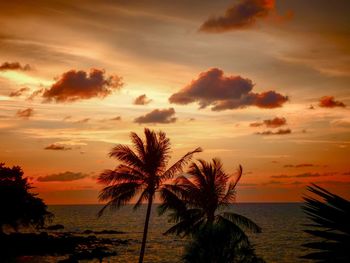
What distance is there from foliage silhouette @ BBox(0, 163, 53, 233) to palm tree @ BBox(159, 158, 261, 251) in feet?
76.9

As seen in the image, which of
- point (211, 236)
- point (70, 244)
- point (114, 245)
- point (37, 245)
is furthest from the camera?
point (114, 245)

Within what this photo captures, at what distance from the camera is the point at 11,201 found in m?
43.4

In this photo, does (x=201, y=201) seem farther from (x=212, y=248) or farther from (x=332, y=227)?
(x=332, y=227)

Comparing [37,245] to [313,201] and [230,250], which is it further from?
[313,201]

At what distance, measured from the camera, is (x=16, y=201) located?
144 ft

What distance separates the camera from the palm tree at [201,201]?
2484 centimetres

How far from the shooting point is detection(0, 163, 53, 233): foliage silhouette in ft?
142

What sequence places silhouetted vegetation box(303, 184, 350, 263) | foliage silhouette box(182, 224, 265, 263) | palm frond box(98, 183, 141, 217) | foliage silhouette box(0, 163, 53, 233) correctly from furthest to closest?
foliage silhouette box(0, 163, 53, 233) < palm frond box(98, 183, 141, 217) < foliage silhouette box(182, 224, 265, 263) < silhouetted vegetation box(303, 184, 350, 263)

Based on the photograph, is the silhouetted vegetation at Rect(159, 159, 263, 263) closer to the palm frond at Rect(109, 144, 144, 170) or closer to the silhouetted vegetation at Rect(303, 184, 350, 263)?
the palm frond at Rect(109, 144, 144, 170)

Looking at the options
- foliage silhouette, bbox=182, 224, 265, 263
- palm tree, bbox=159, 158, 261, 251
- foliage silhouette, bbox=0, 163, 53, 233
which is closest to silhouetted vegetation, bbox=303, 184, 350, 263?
foliage silhouette, bbox=182, 224, 265, 263

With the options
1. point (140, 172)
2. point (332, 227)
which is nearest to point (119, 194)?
point (140, 172)

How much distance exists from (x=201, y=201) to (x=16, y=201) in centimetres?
2474

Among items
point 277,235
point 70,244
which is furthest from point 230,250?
point 277,235

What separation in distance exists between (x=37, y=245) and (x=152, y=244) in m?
30.6
